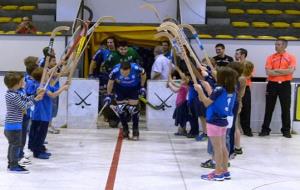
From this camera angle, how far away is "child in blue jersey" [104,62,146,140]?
1043 cm

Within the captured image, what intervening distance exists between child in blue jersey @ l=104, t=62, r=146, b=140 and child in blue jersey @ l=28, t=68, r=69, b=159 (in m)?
1.94

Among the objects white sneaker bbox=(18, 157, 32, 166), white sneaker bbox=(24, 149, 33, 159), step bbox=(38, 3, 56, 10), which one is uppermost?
step bbox=(38, 3, 56, 10)

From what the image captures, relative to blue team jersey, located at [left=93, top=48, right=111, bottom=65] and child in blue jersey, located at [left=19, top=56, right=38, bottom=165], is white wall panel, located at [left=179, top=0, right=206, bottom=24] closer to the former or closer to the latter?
blue team jersey, located at [left=93, top=48, right=111, bottom=65]

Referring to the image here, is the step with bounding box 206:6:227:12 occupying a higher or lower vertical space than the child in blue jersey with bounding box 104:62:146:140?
higher

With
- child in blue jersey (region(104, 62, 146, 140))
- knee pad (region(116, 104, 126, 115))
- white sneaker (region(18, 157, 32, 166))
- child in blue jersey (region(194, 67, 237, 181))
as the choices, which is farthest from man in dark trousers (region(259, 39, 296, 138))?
white sneaker (region(18, 157, 32, 166))

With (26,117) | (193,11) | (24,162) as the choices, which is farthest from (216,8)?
(24,162)

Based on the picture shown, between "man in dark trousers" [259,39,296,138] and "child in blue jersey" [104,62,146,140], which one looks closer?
"child in blue jersey" [104,62,146,140]

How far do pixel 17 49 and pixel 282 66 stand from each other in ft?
20.8

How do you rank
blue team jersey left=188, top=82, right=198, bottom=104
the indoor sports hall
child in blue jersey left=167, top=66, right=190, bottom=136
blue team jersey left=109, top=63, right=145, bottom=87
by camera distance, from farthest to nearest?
child in blue jersey left=167, top=66, right=190, bottom=136 < blue team jersey left=109, top=63, right=145, bottom=87 < blue team jersey left=188, top=82, right=198, bottom=104 < the indoor sports hall

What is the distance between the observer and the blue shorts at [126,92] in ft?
34.4

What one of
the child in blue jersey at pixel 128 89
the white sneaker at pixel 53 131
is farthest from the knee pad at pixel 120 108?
the white sneaker at pixel 53 131

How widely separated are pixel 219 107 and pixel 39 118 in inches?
108

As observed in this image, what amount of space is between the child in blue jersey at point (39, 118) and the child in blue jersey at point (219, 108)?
237 cm

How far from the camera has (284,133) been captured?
38.4 feet
